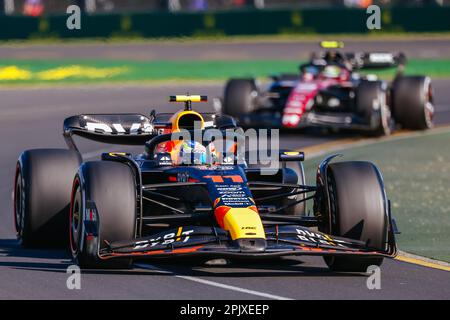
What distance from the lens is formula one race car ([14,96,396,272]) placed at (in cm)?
1052

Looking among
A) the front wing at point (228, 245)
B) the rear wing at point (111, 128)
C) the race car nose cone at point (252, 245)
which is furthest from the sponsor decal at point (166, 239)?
the rear wing at point (111, 128)

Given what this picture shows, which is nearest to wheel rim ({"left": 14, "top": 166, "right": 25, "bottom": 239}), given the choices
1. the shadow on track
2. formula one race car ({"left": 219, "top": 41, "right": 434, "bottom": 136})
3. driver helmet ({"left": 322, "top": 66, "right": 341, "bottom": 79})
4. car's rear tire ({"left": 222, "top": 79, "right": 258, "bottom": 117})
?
the shadow on track

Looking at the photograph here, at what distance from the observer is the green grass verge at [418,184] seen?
1341 centimetres

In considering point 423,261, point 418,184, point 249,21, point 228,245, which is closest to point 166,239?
point 228,245

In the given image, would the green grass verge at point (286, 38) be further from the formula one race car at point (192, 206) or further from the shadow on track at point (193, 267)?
the shadow on track at point (193, 267)

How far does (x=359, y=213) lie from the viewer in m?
10.9

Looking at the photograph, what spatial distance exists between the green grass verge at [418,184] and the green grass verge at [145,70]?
13570 mm

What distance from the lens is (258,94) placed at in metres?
24.9

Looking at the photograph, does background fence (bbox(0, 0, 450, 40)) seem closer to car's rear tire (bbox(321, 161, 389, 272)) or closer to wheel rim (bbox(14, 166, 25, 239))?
wheel rim (bbox(14, 166, 25, 239))

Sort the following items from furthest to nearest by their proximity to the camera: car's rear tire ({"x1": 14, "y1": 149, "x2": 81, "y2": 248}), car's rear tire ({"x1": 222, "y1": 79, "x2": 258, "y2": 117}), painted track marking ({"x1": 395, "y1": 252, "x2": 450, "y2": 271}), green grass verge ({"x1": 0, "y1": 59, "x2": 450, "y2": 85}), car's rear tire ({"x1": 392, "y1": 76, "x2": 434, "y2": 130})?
1. green grass verge ({"x1": 0, "y1": 59, "x2": 450, "y2": 85})
2. car's rear tire ({"x1": 392, "y1": 76, "x2": 434, "y2": 130})
3. car's rear tire ({"x1": 222, "y1": 79, "x2": 258, "y2": 117})
4. car's rear tire ({"x1": 14, "y1": 149, "x2": 81, "y2": 248})
5. painted track marking ({"x1": 395, "y1": 252, "x2": 450, "y2": 271})

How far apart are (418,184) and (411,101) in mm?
7215

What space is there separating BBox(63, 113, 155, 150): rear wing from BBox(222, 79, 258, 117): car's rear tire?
10869 mm
